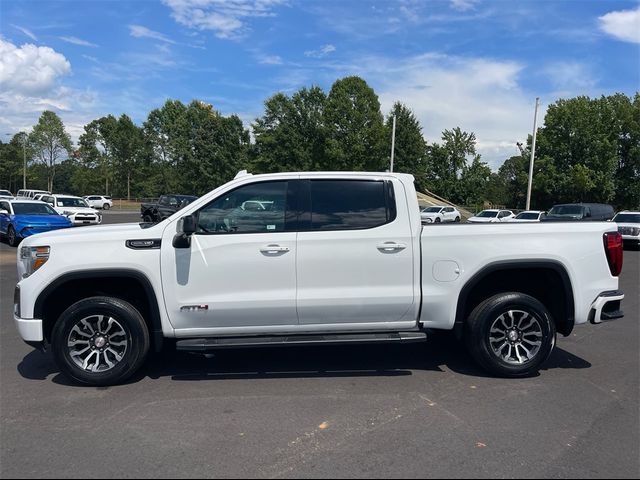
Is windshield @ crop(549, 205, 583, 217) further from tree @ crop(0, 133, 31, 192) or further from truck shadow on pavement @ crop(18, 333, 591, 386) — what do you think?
tree @ crop(0, 133, 31, 192)

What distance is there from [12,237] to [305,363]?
15.1 metres

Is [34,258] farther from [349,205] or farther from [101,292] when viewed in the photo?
[349,205]

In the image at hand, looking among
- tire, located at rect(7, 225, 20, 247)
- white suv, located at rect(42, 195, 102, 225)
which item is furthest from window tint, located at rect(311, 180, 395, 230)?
white suv, located at rect(42, 195, 102, 225)

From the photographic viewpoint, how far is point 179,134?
254 feet

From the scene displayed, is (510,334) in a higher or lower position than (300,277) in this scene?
lower

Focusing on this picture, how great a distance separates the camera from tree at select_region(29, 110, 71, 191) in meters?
81.4

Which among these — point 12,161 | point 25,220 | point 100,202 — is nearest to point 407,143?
point 100,202

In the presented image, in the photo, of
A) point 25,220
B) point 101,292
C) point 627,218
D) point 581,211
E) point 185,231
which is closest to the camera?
point 185,231

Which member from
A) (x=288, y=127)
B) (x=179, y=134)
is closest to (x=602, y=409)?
(x=288, y=127)

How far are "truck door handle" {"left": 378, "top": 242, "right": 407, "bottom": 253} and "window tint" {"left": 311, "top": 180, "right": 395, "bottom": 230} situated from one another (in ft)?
0.69

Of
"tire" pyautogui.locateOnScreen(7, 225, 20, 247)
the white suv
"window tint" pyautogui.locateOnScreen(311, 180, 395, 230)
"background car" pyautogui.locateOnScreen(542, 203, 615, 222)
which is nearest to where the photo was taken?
"window tint" pyautogui.locateOnScreen(311, 180, 395, 230)

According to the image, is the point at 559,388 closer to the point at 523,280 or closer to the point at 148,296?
the point at 523,280

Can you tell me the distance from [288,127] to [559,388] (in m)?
57.4

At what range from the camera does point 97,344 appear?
15.2 ft
